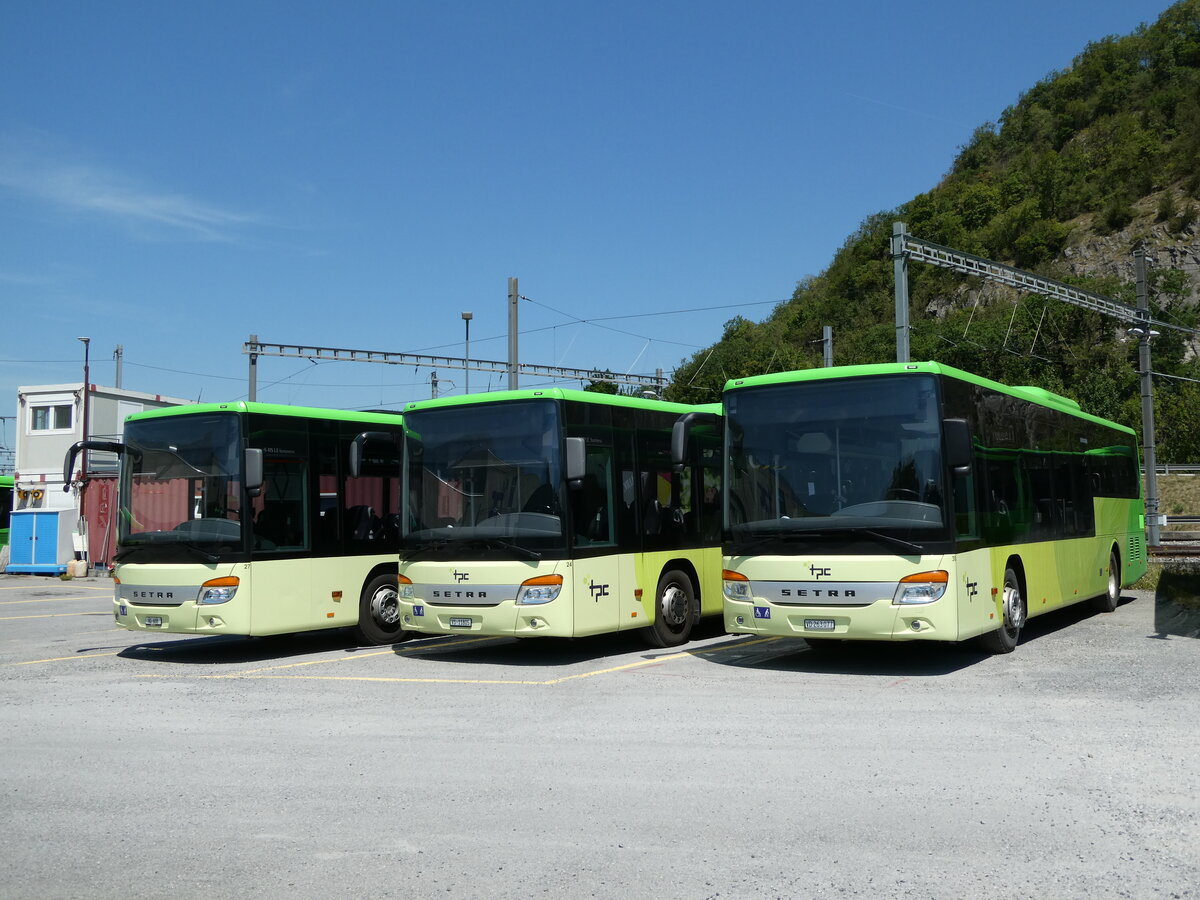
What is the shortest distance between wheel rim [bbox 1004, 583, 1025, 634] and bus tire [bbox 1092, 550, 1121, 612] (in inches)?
209

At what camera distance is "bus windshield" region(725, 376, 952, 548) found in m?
11.2

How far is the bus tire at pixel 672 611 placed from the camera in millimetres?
13992

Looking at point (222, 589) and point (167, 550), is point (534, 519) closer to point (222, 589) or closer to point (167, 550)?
point (222, 589)

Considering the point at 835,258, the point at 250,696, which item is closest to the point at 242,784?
the point at 250,696

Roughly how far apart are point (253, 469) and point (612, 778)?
7.07 meters

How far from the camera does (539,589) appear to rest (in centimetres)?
1230

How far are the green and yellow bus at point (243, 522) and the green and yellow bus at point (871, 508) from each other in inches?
184

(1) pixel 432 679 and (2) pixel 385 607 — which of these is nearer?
(1) pixel 432 679

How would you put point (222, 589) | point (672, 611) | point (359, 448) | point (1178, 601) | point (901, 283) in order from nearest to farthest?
point (222, 589), point (359, 448), point (672, 611), point (1178, 601), point (901, 283)

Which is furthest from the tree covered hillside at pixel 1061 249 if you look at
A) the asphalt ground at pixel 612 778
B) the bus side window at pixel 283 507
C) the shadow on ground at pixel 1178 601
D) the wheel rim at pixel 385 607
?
the asphalt ground at pixel 612 778

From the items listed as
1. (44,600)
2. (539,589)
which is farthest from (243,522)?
(44,600)

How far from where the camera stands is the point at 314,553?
14000 mm

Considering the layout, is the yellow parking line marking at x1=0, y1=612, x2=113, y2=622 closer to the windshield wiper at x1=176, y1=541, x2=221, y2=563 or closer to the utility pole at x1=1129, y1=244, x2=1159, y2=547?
the windshield wiper at x1=176, y1=541, x2=221, y2=563

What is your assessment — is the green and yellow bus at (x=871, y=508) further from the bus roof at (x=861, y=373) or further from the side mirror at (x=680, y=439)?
the side mirror at (x=680, y=439)
